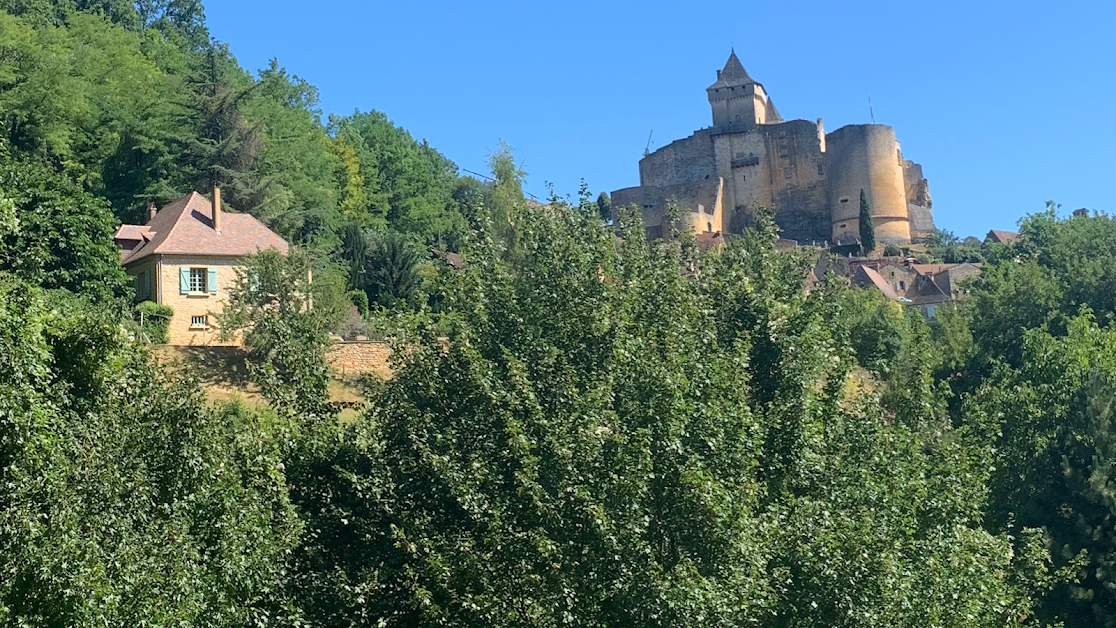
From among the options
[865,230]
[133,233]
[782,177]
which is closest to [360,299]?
[133,233]

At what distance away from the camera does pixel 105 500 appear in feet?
48.4

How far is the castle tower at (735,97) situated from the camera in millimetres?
96188

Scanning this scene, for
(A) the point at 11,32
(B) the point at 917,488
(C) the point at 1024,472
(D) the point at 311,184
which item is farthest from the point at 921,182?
(B) the point at 917,488

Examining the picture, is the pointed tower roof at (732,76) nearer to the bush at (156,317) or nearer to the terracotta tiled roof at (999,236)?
the terracotta tiled roof at (999,236)

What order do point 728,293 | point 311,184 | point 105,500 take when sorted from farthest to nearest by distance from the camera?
point 311,184 < point 728,293 < point 105,500

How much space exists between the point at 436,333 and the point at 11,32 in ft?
124

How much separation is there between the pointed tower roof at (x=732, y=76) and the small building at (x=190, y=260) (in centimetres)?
6003

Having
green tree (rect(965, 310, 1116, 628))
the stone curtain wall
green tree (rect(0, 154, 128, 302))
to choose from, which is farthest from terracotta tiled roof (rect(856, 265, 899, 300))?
green tree (rect(0, 154, 128, 302))

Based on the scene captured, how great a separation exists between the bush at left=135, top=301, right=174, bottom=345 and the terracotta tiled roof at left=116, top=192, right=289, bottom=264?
6.61ft

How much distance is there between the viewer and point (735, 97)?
317 feet

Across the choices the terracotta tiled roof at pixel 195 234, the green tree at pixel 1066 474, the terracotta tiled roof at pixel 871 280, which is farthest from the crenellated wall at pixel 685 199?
the green tree at pixel 1066 474

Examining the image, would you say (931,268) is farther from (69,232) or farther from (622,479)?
(622,479)

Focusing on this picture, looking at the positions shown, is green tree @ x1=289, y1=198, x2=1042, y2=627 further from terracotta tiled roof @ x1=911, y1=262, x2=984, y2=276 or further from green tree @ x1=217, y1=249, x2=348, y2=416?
terracotta tiled roof @ x1=911, y1=262, x2=984, y2=276

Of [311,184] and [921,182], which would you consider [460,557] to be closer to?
[311,184]
